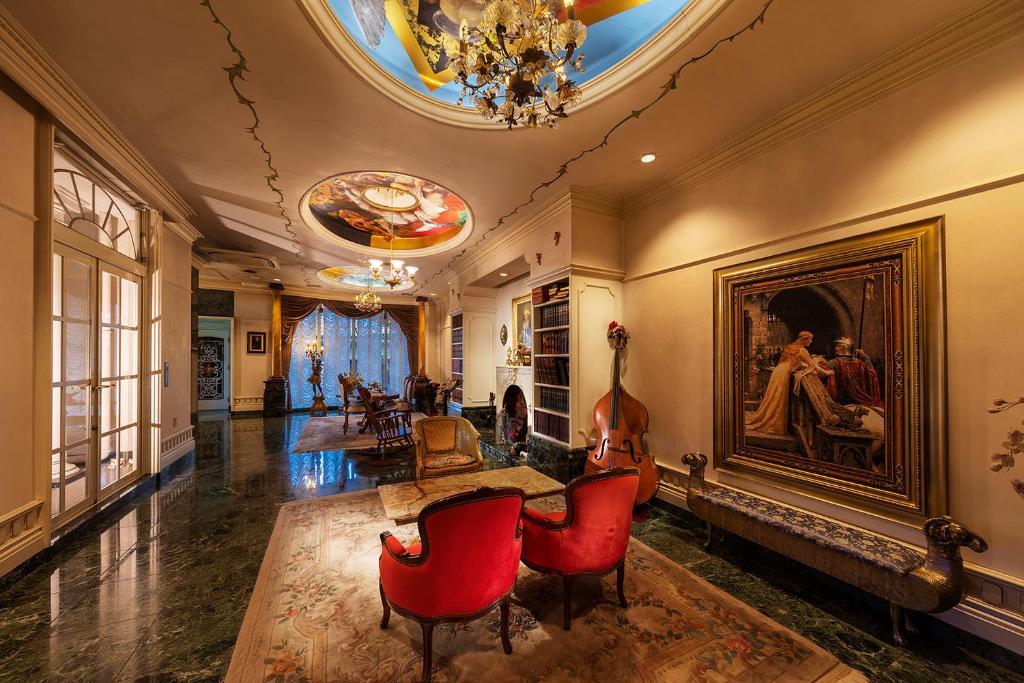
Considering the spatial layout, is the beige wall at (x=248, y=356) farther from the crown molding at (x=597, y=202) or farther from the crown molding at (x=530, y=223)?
the crown molding at (x=597, y=202)

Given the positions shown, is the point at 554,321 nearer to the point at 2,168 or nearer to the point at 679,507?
the point at 679,507

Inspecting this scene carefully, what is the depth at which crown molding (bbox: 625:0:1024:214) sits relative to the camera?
192 centimetres

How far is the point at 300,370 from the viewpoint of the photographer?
999cm

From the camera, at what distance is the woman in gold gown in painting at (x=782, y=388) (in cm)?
265

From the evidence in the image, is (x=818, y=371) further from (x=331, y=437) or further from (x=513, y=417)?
(x=331, y=437)

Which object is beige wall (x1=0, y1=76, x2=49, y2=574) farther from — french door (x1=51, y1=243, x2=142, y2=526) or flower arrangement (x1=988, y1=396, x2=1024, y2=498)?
flower arrangement (x1=988, y1=396, x2=1024, y2=498)

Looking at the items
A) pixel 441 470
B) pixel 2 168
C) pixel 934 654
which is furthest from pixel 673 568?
pixel 2 168

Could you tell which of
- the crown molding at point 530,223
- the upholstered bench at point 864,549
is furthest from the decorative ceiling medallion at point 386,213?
the upholstered bench at point 864,549

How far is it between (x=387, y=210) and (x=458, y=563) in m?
5.12

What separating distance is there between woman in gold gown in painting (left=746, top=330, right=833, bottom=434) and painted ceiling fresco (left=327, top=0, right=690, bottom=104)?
7.84ft

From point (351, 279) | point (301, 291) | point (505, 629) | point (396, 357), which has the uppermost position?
point (351, 279)

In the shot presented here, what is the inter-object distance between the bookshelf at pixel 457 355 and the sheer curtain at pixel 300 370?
436 centimetres

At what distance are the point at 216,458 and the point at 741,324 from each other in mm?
7025

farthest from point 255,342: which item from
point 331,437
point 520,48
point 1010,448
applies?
point 1010,448
